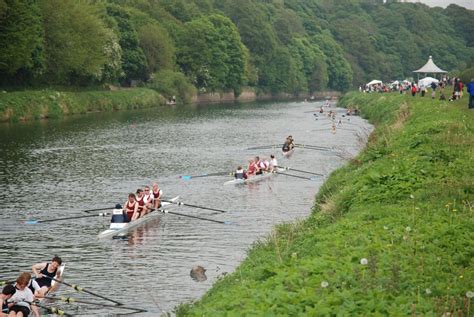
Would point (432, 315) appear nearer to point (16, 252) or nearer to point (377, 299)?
point (377, 299)

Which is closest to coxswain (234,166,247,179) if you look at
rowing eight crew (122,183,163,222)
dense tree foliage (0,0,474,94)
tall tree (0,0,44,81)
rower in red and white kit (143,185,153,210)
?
rowing eight crew (122,183,163,222)

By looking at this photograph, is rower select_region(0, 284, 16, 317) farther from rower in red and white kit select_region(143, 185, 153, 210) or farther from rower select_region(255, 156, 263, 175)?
rower select_region(255, 156, 263, 175)

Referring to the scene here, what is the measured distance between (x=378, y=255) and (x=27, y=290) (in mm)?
9350

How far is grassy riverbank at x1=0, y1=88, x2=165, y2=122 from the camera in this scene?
7338 centimetres

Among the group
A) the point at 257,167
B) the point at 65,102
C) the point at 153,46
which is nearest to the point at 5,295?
the point at 257,167

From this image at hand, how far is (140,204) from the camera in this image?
32.9 metres

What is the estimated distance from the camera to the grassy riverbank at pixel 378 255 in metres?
13.2

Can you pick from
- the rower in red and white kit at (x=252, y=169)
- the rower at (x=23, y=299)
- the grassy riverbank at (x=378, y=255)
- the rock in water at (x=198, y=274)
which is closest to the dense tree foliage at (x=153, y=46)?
the rower in red and white kit at (x=252, y=169)

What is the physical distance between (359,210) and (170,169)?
26449 mm

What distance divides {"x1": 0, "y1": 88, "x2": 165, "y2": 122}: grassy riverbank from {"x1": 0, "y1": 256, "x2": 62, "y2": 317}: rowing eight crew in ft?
171

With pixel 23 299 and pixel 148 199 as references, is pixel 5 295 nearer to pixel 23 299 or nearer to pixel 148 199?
pixel 23 299

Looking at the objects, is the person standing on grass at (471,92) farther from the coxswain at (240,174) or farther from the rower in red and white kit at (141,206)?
the rower in red and white kit at (141,206)

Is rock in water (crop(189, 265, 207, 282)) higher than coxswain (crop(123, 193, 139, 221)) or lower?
lower

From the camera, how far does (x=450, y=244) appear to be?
1653cm
